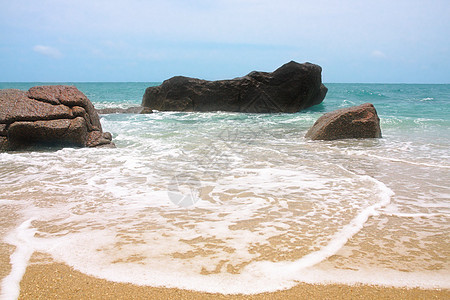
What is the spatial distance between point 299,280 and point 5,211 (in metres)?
2.97

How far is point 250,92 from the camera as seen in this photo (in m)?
17.5

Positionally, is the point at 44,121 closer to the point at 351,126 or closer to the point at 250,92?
→ the point at 351,126

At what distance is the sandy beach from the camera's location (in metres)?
2.05

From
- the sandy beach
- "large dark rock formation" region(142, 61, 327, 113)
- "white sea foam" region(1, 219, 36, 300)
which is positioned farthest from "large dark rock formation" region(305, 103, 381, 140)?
"large dark rock formation" region(142, 61, 327, 113)

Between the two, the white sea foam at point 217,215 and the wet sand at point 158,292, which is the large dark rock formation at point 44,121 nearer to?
the white sea foam at point 217,215

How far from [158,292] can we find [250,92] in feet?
52.4

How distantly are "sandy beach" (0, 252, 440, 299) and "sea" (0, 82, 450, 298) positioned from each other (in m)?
0.06

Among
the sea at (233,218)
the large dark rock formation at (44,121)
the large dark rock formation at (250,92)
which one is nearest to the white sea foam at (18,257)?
the sea at (233,218)

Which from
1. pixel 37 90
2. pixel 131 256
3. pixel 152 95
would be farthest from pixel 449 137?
pixel 152 95

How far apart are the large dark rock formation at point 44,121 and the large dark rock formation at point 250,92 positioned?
10.4m

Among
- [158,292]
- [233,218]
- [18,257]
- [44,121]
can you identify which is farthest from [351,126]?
[18,257]

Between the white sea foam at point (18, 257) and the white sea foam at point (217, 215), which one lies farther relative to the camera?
the white sea foam at point (217, 215)

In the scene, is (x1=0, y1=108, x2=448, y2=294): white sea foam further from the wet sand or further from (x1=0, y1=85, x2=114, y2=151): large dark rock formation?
(x1=0, y1=85, x2=114, y2=151): large dark rock formation

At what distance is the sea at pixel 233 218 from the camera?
2.32 metres
